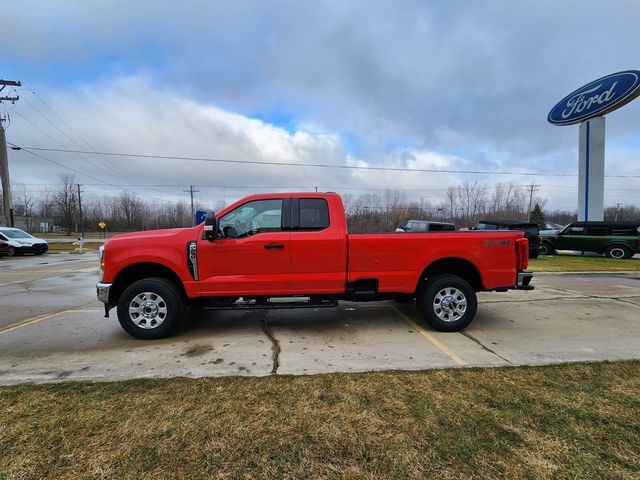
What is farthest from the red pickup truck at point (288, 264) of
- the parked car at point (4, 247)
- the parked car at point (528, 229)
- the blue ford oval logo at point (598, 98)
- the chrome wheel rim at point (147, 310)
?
the parked car at point (4, 247)

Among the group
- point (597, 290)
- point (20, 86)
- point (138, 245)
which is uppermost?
point (20, 86)

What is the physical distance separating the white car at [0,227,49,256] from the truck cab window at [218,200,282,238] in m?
23.4

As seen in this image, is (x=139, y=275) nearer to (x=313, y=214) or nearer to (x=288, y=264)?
(x=288, y=264)

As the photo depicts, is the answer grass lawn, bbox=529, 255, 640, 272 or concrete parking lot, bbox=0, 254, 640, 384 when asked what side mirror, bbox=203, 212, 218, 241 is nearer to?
concrete parking lot, bbox=0, 254, 640, 384

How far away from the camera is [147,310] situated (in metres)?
4.99

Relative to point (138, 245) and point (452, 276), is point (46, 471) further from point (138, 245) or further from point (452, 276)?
point (452, 276)

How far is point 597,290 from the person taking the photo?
8.68 m

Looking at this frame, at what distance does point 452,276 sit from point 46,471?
496 centimetres

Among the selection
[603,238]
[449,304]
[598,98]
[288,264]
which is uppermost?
[598,98]

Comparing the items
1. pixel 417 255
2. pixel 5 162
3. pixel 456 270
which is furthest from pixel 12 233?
pixel 456 270

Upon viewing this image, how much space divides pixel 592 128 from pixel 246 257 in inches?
832

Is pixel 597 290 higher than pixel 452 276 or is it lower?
lower

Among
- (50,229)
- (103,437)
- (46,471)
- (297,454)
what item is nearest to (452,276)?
(297,454)

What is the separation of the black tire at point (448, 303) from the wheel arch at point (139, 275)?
3.64 meters
